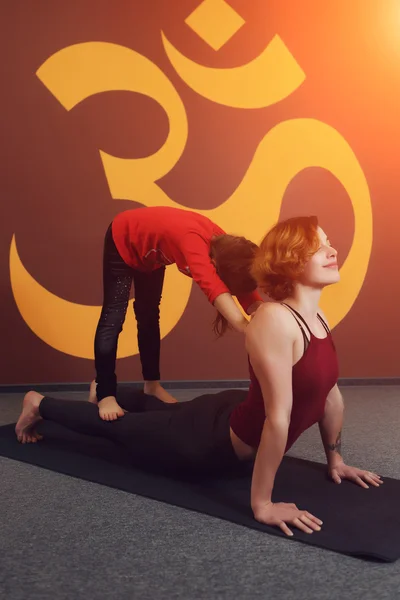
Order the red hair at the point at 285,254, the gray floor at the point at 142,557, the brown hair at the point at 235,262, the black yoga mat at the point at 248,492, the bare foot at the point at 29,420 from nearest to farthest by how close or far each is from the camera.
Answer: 1. the gray floor at the point at 142,557
2. the black yoga mat at the point at 248,492
3. the red hair at the point at 285,254
4. the brown hair at the point at 235,262
5. the bare foot at the point at 29,420

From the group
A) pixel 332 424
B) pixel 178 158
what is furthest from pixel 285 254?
pixel 178 158

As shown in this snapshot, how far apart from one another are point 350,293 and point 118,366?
139cm

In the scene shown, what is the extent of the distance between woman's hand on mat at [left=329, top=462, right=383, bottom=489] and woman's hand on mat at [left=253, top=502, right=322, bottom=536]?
34 cm

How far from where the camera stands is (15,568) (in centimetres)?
146

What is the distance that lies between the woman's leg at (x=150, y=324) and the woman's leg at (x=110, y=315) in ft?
0.44

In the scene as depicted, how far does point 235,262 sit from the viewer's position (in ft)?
7.09

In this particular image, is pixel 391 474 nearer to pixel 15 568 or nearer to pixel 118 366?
pixel 15 568

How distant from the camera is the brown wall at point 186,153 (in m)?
3.47

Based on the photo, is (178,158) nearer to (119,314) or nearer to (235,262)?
(119,314)

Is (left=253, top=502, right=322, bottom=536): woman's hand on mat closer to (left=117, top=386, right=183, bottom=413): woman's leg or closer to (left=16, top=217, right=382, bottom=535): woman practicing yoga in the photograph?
(left=16, top=217, right=382, bottom=535): woman practicing yoga

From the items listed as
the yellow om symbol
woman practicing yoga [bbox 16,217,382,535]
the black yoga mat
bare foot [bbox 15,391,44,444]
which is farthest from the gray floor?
the yellow om symbol

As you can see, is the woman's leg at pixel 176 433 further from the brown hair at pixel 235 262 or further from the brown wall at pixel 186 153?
the brown wall at pixel 186 153

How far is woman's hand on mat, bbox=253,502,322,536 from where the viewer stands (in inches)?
64.4

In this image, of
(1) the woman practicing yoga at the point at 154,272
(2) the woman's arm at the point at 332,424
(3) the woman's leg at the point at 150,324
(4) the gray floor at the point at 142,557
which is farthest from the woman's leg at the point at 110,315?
(2) the woman's arm at the point at 332,424
